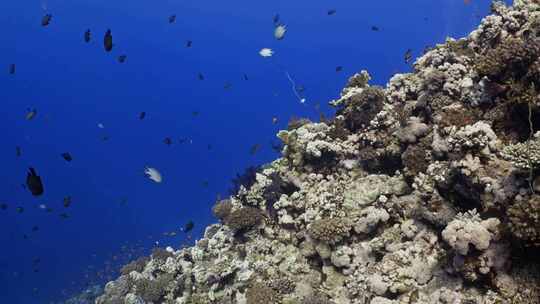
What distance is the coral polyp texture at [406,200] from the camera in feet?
18.7

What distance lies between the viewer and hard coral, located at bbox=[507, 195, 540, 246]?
5023mm

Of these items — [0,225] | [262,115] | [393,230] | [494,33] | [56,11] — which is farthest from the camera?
[262,115]

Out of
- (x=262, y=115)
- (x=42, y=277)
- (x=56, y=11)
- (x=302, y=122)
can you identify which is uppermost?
(x=56, y=11)

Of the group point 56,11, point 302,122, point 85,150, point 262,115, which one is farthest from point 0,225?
point 302,122

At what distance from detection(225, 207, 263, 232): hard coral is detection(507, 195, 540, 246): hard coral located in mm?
6426

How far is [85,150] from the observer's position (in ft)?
509

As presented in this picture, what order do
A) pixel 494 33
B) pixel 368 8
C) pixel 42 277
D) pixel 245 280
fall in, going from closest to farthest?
pixel 494 33, pixel 245 280, pixel 42 277, pixel 368 8

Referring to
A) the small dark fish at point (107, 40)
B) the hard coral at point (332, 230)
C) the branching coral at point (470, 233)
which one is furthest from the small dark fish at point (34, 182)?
the branching coral at point (470, 233)

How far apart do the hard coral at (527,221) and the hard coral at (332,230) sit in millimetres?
3439

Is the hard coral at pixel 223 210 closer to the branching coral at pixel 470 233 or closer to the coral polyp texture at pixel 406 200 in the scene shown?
the coral polyp texture at pixel 406 200

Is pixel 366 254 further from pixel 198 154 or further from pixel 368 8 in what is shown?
pixel 368 8

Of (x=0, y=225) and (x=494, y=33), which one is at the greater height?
(x=0, y=225)

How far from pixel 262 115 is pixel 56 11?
80105mm

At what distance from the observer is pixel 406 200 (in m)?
8.20
